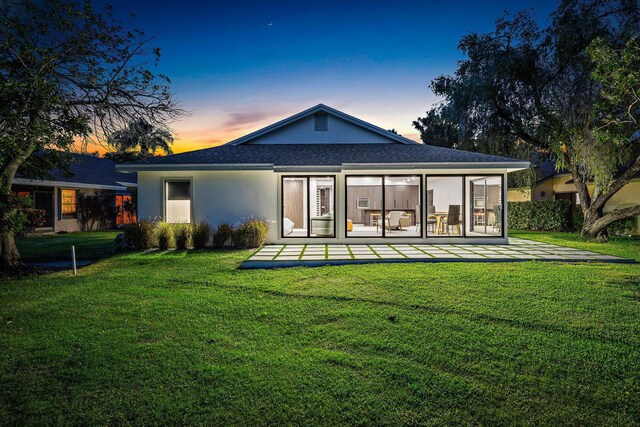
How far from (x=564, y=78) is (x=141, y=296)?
14.7m

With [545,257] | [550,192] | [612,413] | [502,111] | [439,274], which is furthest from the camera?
[550,192]

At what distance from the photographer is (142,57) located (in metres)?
7.89

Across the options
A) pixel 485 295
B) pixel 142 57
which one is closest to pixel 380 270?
pixel 485 295

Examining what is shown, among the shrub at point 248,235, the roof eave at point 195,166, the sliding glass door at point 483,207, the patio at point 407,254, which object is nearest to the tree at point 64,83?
the roof eave at point 195,166

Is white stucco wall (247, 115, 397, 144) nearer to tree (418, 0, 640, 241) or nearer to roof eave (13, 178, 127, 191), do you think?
tree (418, 0, 640, 241)

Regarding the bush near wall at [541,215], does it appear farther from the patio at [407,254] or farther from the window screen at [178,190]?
the window screen at [178,190]

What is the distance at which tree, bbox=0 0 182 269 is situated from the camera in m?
6.74

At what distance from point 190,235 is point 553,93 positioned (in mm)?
13508

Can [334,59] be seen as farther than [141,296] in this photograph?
Yes

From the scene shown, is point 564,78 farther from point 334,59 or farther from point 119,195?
point 119,195

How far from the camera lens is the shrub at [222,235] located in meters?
10.8

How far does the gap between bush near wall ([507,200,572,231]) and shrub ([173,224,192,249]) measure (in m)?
15.9

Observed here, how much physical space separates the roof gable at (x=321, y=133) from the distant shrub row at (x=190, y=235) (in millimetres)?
4790

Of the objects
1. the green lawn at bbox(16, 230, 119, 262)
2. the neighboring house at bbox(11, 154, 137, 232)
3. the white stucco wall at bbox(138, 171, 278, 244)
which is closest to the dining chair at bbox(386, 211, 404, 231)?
the white stucco wall at bbox(138, 171, 278, 244)
